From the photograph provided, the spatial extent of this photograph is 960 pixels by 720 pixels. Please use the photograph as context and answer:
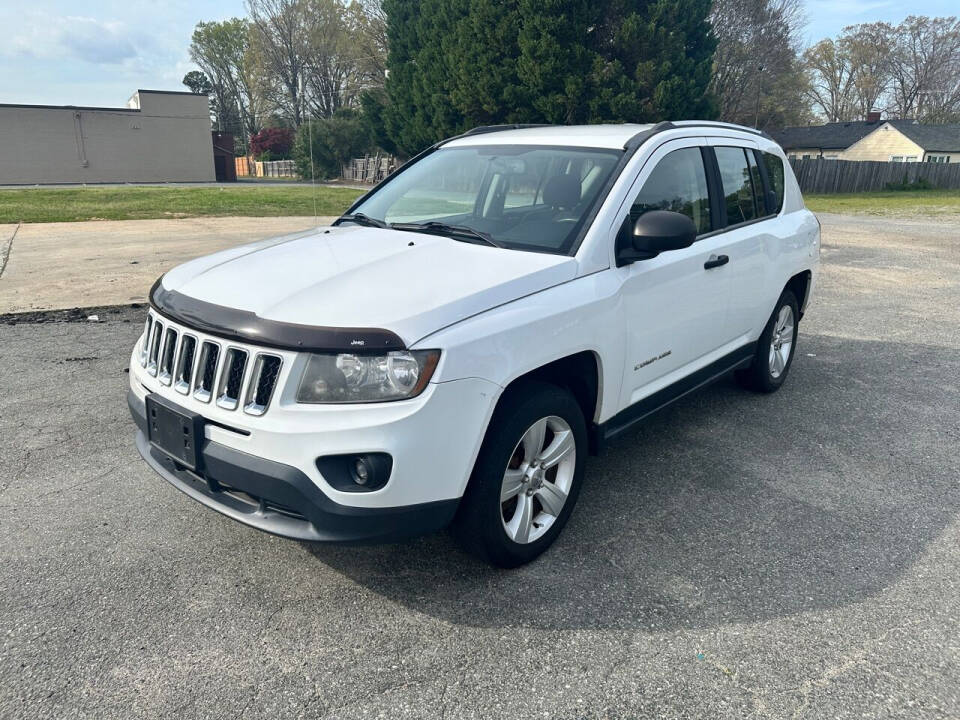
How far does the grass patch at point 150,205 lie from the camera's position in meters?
18.6

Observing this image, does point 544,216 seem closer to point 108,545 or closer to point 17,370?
point 108,545

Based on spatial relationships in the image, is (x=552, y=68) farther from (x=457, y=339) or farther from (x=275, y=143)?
(x=275, y=143)

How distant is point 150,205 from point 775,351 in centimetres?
2114

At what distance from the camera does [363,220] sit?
13.5 feet

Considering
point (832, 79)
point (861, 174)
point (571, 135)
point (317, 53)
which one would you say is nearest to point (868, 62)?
point (832, 79)

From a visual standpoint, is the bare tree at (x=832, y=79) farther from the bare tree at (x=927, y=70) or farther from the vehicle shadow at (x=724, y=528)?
the vehicle shadow at (x=724, y=528)

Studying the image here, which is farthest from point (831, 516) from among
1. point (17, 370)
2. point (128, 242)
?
point (128, 242)

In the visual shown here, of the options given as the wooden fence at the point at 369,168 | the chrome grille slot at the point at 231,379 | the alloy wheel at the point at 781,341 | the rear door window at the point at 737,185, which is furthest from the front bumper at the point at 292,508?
the wooden fence at the point at 369,168

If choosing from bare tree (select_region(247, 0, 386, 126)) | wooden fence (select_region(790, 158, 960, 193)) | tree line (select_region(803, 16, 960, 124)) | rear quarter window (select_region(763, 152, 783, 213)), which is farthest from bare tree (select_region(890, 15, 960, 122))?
rear quarter window (select_region(763, 152, 783, 213))

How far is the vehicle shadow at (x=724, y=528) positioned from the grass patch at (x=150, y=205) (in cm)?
1477

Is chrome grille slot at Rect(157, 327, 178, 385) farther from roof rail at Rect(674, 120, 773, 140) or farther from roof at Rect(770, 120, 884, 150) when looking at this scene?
roof at Rect(770, 120, 884, 150)

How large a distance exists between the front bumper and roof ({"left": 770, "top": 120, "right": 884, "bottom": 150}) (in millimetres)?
59467

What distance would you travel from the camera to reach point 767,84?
36125 mm

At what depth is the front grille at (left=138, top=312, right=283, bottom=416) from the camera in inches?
102
